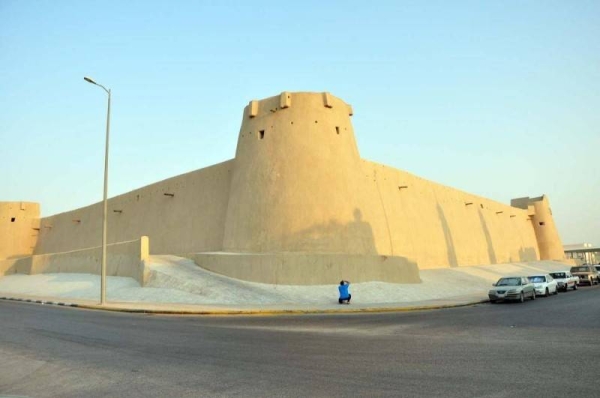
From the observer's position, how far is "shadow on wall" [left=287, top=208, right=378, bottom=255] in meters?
27.5

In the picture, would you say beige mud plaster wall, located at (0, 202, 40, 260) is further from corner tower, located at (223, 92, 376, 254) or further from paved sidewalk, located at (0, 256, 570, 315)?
corner tower, located at (223, 92, 376, 254)

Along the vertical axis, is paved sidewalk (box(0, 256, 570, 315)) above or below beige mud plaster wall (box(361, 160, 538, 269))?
below

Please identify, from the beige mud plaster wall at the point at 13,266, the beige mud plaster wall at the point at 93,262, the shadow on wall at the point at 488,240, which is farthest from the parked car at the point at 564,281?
the beige mud plaster wall at the point at 13,266

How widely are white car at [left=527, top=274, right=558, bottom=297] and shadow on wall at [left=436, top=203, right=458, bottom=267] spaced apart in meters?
15.8

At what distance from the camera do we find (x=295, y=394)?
5.82m

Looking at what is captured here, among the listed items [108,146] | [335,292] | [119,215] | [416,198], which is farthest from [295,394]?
[119,215]

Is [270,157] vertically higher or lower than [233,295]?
higher

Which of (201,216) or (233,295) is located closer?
(233,295)

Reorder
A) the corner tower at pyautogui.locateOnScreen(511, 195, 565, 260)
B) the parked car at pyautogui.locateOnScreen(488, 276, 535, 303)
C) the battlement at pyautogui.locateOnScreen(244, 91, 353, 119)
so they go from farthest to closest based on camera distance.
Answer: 1. the corner tower at pyautogui.locateOnScreen(511, 195, 565, 260)
2. the battlement at pyautogui.locateOnScreen(244, 91, 353, 119)
3. the parked car at pyautogui.locateOnScreen(488, 276, 535, 303)

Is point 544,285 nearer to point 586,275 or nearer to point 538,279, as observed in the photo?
point 538,279

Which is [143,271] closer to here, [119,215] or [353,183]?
[353,183]

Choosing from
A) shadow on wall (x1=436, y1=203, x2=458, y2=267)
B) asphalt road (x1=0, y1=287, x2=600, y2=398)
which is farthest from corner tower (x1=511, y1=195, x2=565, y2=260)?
asphalt road (x1=0, y1=287, x2=600, y2=398)

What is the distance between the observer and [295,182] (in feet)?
94.0

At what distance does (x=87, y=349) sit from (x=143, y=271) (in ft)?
52.3
